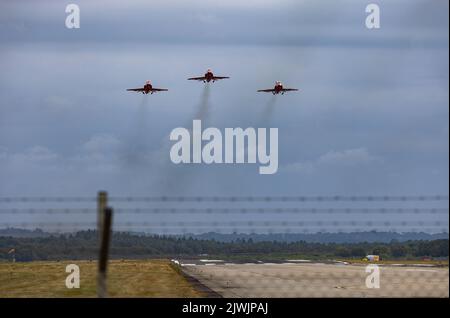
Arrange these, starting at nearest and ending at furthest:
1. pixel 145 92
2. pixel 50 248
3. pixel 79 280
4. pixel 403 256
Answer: pixel 50 248 → pixel 79 280 → pixel 145 92 → pixel 403 256

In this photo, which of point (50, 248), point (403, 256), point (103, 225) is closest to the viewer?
point (103, 225)

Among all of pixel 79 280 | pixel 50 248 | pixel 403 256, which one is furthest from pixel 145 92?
pixel 50 248

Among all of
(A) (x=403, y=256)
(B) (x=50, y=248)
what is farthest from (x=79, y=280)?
Result: (A) (x=403, y=256)

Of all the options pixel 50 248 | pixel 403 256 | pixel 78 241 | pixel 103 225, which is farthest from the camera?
pixel 403 256

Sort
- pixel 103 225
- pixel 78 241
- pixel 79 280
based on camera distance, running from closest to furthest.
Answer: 1. pixel 103 225
2. pixel 78 241
3. pixel 79 280

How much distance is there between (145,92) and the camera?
4437 inches
